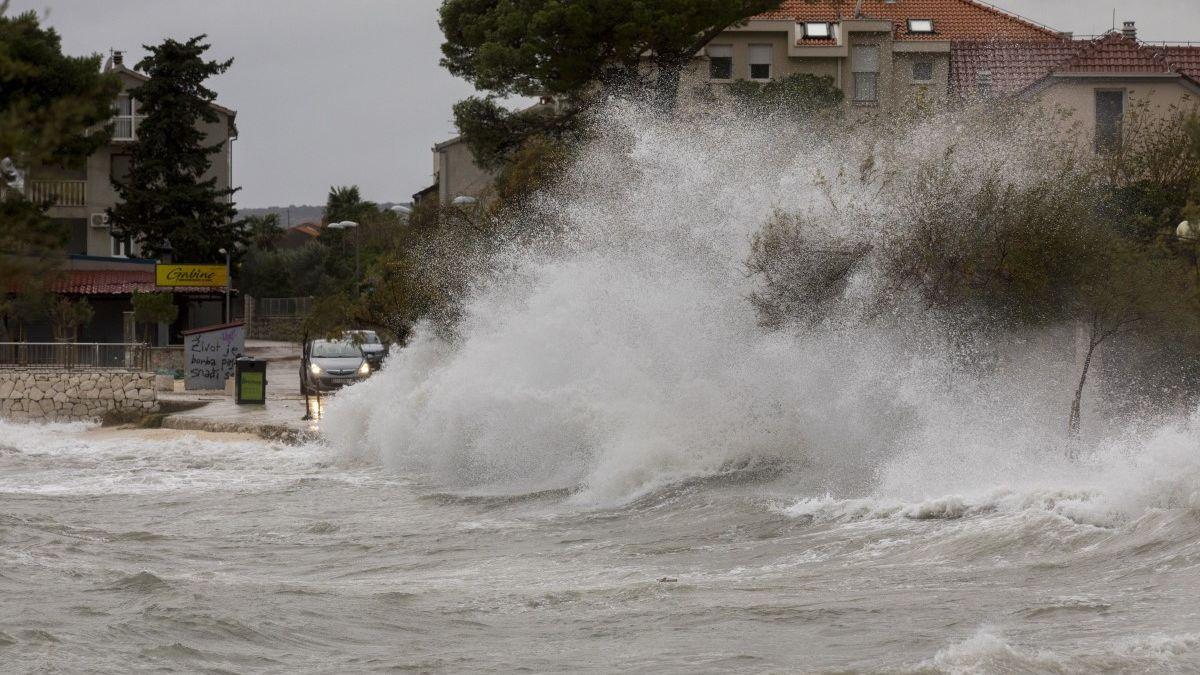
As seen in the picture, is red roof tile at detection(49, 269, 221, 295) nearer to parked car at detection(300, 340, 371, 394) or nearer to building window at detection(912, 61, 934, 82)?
parked car at detection(300, 340, 371, 394)

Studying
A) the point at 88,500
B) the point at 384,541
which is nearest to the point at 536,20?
the point at 88,500

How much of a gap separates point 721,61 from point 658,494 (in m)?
36.8

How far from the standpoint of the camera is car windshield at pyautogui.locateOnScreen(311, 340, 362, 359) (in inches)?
1459

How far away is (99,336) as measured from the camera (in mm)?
56875

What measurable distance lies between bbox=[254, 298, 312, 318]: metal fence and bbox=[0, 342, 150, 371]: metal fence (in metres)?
32.6

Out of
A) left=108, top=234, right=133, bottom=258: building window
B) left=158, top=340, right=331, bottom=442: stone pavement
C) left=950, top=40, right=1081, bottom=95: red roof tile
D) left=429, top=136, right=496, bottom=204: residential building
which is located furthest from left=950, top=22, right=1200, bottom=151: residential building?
left=108, top=234, right=133, bottom=258: building window

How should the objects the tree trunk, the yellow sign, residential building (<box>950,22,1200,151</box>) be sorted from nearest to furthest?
the tree trunk
residential building (<box>950,22,1200,151</box>)
the yellow sign

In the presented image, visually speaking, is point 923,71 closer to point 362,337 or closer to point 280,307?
point 362,337

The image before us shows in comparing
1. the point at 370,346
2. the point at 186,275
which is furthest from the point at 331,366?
the point at 186,275

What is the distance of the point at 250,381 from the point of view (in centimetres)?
3306

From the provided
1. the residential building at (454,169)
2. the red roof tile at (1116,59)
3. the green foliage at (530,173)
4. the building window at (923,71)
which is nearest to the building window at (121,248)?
the residential building at (454,169)

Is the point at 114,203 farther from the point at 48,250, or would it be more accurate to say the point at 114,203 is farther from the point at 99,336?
the point at 48,250

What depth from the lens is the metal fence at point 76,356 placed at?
36125 millimetres

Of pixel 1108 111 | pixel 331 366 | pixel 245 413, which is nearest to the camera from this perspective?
pixel 245 413
